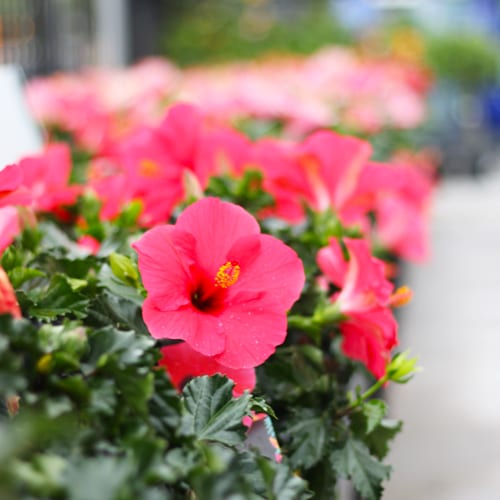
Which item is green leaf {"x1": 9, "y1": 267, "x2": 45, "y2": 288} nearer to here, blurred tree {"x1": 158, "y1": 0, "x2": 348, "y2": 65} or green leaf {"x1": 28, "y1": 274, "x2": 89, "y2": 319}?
green leaf {"x1": 28, "y1": 274, "x2": 89, "y2": 319}

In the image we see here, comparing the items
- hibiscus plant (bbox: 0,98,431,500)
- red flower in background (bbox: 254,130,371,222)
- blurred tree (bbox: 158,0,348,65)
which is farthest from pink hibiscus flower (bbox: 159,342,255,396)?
blurred tree (bbox: 158,0,348,65)

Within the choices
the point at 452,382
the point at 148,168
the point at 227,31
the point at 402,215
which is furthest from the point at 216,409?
the point at 227,31

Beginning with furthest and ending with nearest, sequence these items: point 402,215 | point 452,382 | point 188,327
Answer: point 452,382, point 402,215, point 188,327

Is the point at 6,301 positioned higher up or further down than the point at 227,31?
higher up

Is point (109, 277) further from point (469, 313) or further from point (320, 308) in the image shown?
point (469, 313)

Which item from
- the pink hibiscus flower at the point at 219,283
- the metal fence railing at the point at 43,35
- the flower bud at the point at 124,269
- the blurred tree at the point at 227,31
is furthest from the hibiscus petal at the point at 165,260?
the blurred tree at the point at 227,31

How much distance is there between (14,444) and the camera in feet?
1.69

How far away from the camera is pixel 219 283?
32.9 inches

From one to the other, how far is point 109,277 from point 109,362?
Result: 284 millimetres

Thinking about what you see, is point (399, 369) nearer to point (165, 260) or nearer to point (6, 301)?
point (165, 260)

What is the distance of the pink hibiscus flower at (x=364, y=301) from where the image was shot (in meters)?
1.04

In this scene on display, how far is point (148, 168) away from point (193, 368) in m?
0.58

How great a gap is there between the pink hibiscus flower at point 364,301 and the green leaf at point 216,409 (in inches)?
12.7

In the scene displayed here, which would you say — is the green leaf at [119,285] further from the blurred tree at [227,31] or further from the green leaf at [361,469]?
the blurred tree at [227,31]
